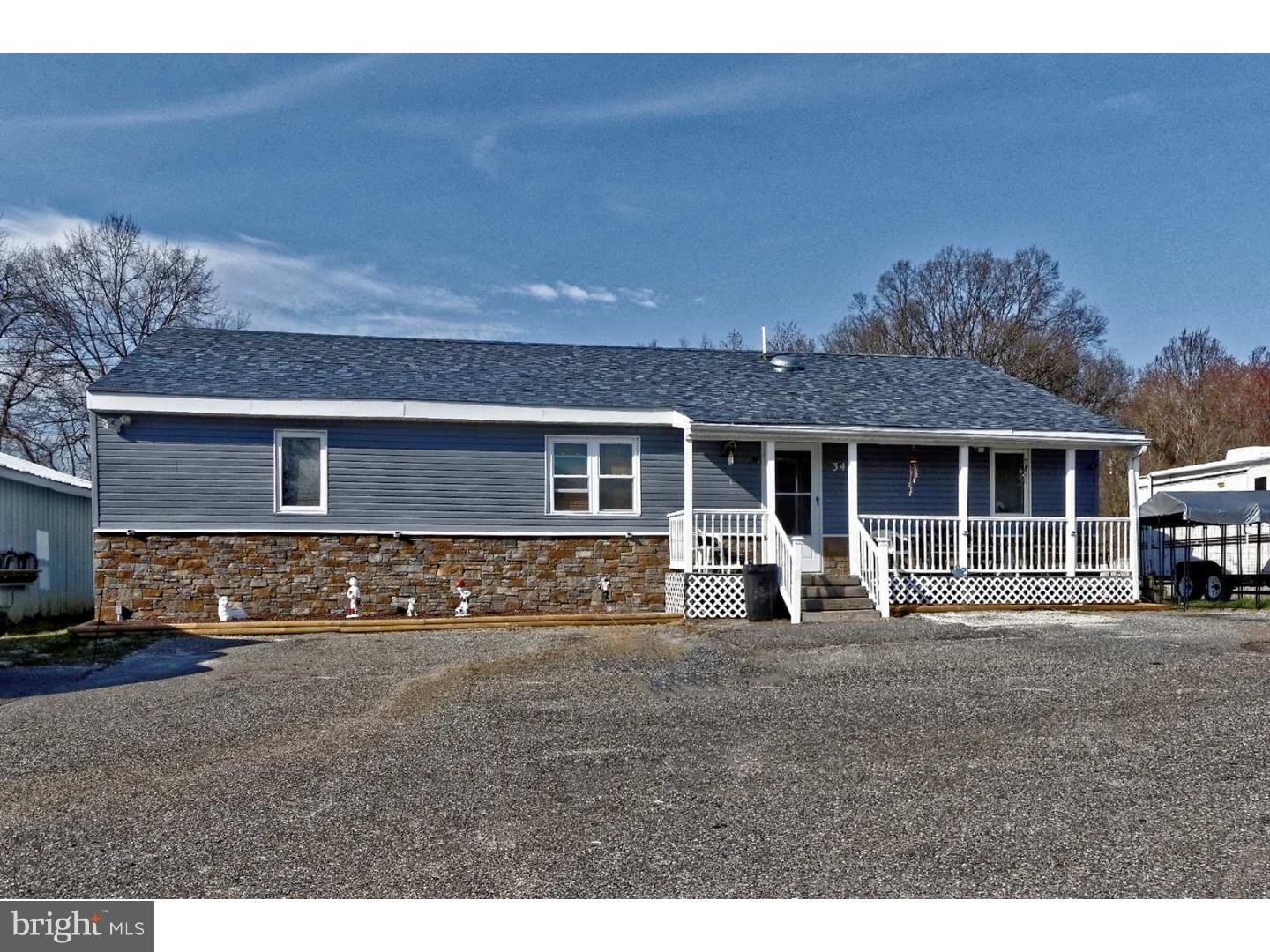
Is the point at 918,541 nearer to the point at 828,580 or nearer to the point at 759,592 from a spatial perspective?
the point at 828,580

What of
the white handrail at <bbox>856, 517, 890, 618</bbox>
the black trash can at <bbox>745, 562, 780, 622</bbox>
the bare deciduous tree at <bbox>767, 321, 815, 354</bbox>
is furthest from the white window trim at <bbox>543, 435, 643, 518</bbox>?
the bare deciduous tree at <bbox>767, 321, 815, 354</bbox>

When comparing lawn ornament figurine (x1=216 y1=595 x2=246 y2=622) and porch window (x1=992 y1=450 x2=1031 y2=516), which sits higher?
porch window (x1=992 y1=450 x2=1031 y2=516)

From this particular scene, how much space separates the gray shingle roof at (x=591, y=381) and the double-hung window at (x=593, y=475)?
697mm

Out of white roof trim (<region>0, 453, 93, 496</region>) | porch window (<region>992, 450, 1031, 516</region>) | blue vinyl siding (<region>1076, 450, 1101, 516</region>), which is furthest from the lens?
blue vinyl siding (<region>1076, 450, 1101, 516</region>)

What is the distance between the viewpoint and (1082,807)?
481 centimetres

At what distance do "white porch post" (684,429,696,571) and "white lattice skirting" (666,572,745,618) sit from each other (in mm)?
249

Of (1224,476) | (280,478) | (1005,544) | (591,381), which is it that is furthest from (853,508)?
(1224,476)

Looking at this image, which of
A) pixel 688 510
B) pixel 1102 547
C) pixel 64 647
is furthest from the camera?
pixel 1102 547

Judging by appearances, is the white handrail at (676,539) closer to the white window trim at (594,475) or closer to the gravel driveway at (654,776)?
the white window trim at (594,475)

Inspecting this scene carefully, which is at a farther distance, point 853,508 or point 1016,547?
point 1016,547

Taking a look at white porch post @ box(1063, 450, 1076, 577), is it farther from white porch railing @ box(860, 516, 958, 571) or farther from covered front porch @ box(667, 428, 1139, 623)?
white porch railing @ box(860, 516, 958, 571)

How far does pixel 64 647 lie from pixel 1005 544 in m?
13.5

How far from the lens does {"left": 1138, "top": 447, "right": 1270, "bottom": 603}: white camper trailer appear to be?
16.3 meters

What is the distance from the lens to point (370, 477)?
14.7 metres
